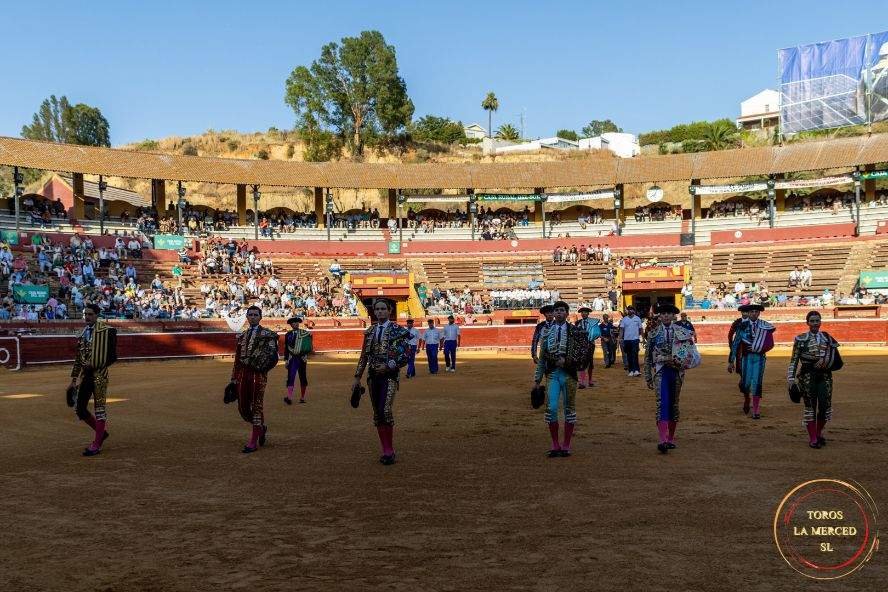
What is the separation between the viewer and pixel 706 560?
5016 millimetres

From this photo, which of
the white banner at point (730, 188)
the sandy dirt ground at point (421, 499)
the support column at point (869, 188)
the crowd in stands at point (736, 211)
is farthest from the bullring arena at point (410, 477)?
the support column at point (869, 188)

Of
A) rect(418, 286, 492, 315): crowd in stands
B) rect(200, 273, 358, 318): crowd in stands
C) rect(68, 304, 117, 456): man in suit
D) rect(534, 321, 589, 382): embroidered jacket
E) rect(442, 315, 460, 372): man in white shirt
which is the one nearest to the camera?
rect(534, 321, 589, 382): embroidered jacket

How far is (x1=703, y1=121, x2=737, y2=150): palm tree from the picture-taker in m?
73.6

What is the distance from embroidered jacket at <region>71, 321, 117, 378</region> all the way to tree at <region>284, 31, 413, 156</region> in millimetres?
65468

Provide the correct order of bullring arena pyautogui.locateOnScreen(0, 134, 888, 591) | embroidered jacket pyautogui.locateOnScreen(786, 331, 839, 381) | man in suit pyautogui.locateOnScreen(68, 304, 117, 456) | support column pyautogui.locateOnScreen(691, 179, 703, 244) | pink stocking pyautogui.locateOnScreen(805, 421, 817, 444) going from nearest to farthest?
bullring arena pyautogui.locateOnScreen(0, 134, 888, 591) < embroidered jacket pyautogui.locateOnScreen(786, 331, 839, 381) < pink stocking pyautogui.locateOnScreen(805, 421, 817, 444) < man in suit pyautogui.locateOnScreen(68, 304, 117, 456) < support column pyautogui.locateOnScreen(691, 179, 703, 244)

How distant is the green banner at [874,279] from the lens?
32406 millimetres

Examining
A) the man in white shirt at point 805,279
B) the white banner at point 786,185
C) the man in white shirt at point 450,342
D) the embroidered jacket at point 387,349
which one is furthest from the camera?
the white banner at point 786,185

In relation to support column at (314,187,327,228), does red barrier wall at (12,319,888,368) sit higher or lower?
lower

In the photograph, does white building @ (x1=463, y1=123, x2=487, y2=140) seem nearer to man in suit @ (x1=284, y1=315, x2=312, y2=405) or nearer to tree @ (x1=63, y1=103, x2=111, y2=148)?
tree @ (x1=63, y1=103, x2=111, y2=148)

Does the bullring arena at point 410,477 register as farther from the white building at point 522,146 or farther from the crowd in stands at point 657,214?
the white building at point 522,146

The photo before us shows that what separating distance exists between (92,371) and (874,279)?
32.0 m

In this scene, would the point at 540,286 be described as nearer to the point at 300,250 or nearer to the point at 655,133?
the point at 300,250

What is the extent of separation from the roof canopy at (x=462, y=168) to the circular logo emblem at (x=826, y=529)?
38156 millimetres

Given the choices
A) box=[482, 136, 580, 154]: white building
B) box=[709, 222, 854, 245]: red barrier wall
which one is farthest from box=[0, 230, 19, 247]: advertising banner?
box=[482, 136, 580, 154]: white building
